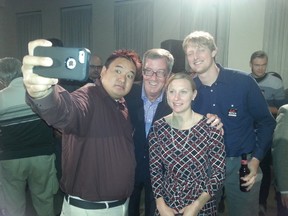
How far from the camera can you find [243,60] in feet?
19.7

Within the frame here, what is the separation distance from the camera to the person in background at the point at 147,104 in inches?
85.0

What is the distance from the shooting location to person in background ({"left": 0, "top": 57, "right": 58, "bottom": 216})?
2576 mm

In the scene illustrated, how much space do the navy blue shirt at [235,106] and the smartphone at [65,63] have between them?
1.33 m

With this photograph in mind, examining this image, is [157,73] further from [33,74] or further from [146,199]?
[33,74]

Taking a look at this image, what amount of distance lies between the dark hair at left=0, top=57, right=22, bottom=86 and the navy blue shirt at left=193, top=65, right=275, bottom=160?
5.20ft

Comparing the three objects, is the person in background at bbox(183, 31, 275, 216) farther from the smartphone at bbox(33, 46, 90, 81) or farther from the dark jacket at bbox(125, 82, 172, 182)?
the smartphone at bbox(33, 46, 90, 81)

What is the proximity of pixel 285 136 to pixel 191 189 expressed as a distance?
0.67 m

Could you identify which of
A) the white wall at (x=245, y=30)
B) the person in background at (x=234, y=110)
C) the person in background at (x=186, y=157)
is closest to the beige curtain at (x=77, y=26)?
the white wall at (x=245, y=30)

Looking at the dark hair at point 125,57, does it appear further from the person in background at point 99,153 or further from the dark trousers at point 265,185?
the dark trousers at point 265,185

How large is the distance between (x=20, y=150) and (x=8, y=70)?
28.6 inches

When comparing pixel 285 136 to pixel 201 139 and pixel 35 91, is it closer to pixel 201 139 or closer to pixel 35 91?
pixel 201 139

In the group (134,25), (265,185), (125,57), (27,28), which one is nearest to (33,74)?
(125,57)

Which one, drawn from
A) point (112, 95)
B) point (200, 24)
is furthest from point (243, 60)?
point (112, 95)

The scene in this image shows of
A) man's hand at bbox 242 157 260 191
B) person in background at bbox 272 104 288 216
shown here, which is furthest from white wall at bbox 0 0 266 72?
person in background at bbox 272 104 288 216
